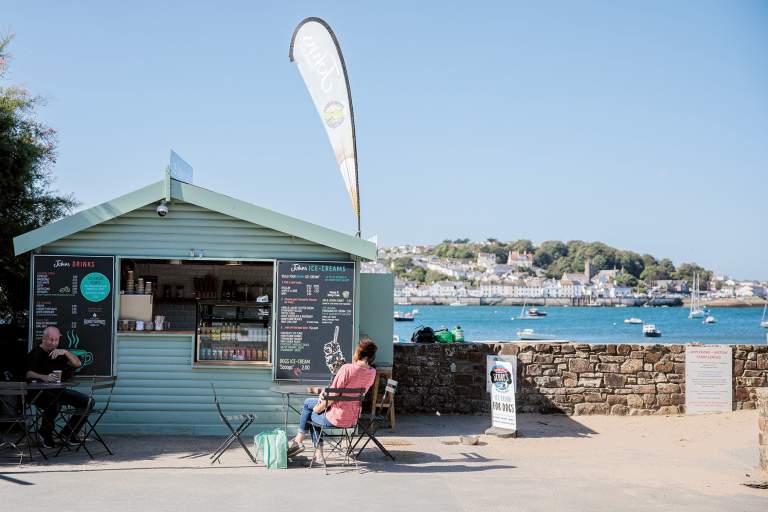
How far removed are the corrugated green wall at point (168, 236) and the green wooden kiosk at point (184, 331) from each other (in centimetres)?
1

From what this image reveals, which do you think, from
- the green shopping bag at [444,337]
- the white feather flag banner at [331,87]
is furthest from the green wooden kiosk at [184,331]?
the green shopping bag at [444,337]

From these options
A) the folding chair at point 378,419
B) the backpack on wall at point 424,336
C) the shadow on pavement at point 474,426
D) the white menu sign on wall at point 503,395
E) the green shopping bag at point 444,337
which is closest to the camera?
the folding chair at point 378,419

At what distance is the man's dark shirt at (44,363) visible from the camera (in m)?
9.08

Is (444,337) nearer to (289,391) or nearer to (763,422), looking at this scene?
(289,391)

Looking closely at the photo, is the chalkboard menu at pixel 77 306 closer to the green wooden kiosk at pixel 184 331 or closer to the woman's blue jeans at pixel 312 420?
the green wooden kiosk at pixel 184 331

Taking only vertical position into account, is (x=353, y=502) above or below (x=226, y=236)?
below

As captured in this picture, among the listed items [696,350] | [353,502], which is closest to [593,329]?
[696,350]

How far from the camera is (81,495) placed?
7.07m

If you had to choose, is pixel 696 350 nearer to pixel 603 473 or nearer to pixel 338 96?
pixel 603 473

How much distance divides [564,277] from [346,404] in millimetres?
142806

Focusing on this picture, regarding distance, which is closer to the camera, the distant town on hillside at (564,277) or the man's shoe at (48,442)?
the man's shoe at (48,442)

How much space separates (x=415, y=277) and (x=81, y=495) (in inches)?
6095

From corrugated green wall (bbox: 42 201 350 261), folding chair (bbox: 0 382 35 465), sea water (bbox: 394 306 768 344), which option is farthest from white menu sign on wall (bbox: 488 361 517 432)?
sea water (bbox: 394 306 768 344)

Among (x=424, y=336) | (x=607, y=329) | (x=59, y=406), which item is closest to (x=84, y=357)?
(x=59, y=406)
